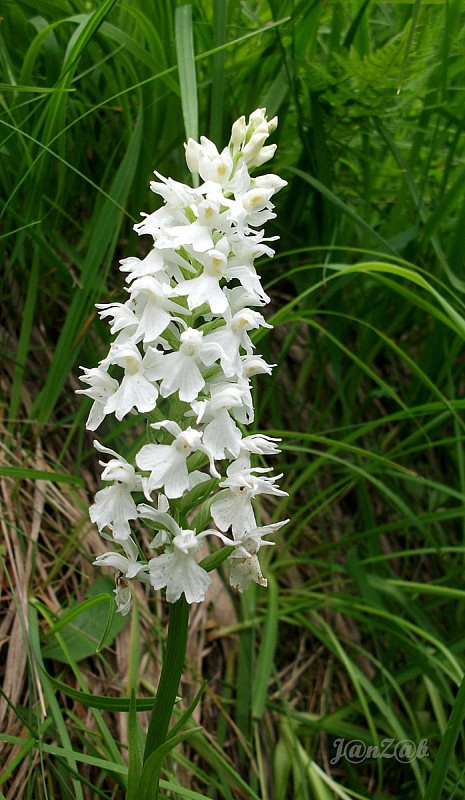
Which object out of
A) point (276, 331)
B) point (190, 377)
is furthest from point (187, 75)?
point (276, 331)

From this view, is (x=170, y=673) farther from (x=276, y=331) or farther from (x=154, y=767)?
(x=276, y=331)

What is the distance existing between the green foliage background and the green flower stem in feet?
1.08

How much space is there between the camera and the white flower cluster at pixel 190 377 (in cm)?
99

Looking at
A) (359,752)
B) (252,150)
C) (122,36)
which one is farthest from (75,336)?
(359,752)

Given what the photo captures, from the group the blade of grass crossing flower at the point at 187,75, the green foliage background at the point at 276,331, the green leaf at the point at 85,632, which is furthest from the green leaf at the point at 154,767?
the blade of grass crossing flower at the point at 187,75

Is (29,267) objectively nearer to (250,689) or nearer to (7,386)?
(7,386)

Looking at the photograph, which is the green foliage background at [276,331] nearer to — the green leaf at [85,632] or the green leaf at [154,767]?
the green leaf at [85,632]

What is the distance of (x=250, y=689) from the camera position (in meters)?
1.79

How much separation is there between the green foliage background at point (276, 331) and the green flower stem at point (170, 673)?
1.08ft

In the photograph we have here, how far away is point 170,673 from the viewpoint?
1.05 meters

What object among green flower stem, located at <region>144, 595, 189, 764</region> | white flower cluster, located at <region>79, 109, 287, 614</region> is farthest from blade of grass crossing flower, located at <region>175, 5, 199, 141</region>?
green flower stem, located at <region>144, 595, 189, 764</region>

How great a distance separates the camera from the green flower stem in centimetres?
104

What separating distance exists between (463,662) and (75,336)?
127 cm

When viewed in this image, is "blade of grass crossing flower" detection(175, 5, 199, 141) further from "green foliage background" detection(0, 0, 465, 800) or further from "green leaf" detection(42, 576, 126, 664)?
"green leaf" detection(42, 576, 126, 664)
